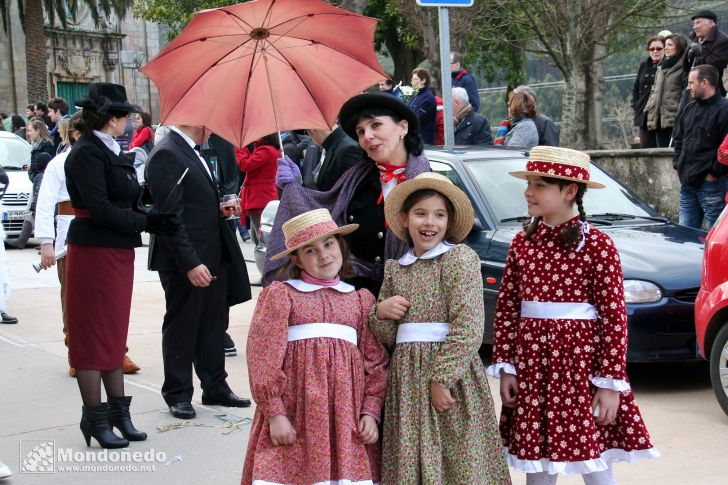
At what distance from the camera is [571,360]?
392cm

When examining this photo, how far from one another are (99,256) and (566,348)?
2936mm

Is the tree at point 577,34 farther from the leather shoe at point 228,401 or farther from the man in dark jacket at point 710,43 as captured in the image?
the leather shoe at point 228,401

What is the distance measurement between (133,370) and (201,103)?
309cm

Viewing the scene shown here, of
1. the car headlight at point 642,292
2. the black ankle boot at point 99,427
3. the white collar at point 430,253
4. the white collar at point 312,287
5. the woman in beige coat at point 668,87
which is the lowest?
the black ankle boot at point 99,427

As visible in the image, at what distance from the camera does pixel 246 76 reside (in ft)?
17.8

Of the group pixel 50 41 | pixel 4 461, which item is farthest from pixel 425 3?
pixel 50 41

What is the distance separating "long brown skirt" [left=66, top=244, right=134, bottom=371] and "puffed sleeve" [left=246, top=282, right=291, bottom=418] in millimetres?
2054

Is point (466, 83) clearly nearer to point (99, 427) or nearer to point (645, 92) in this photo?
point (645, 92)

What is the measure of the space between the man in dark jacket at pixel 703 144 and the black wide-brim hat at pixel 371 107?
627 cm

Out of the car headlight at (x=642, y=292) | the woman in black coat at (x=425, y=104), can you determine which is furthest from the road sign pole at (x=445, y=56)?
the woman in black coat at (x=425, y=104)

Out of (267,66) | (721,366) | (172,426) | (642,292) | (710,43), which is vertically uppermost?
(710,43)

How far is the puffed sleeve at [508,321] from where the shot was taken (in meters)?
4.07

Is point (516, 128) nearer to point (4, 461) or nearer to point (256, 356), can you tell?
point (4, 461)

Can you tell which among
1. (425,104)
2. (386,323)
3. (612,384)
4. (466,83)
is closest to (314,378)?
A: (386,323)
